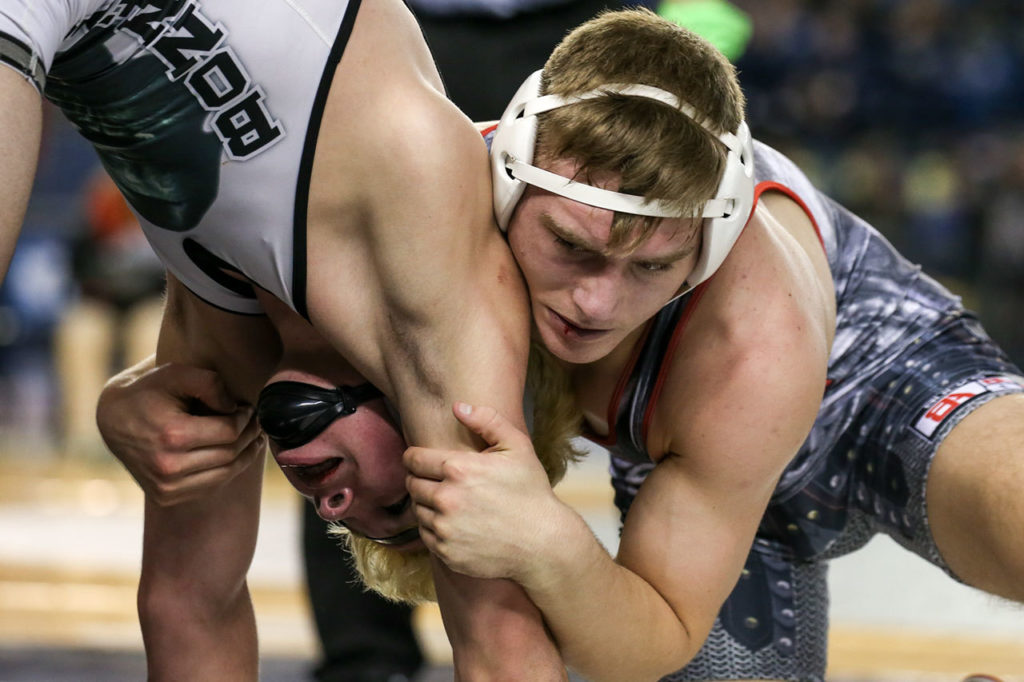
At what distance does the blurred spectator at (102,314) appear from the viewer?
19.8 feet

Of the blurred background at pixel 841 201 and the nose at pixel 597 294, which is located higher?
the nose at pixel 597 294

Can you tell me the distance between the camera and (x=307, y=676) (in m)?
3.10

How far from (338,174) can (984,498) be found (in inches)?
42.9

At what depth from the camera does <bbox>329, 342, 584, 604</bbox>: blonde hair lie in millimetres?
1992

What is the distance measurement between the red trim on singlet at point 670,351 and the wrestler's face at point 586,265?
12 centimetres

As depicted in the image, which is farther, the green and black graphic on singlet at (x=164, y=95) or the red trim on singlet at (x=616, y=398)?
the red trim on singlet at (x=616, y=398)

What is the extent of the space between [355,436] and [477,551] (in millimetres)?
355

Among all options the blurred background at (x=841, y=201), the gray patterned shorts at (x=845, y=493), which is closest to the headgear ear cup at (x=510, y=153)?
the gray patterned shorts at (x=845, y=493)

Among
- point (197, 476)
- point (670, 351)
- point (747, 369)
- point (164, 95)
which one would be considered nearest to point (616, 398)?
point (670, 351)

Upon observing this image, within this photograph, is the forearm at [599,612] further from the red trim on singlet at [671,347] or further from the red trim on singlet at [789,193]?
the red trim on singlet at [789,193]

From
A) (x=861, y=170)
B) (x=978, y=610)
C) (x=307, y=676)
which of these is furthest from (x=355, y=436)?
(x=861, y=170)

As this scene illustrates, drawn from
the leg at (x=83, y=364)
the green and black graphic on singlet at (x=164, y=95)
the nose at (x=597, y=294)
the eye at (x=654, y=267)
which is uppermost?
the green and black graphic on singlet at (x=164, y=95)

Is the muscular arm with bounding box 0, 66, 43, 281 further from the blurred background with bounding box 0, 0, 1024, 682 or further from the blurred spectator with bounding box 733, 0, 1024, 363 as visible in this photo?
the blurred spectator with bounding box 733, 0, 1024, 363

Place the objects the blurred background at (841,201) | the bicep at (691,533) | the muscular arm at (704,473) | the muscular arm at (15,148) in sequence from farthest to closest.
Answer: the blurred background at (841,201)
the bicep at (691,533)
the muscular arm at (704,473)
the muscular arm at (15,148)
